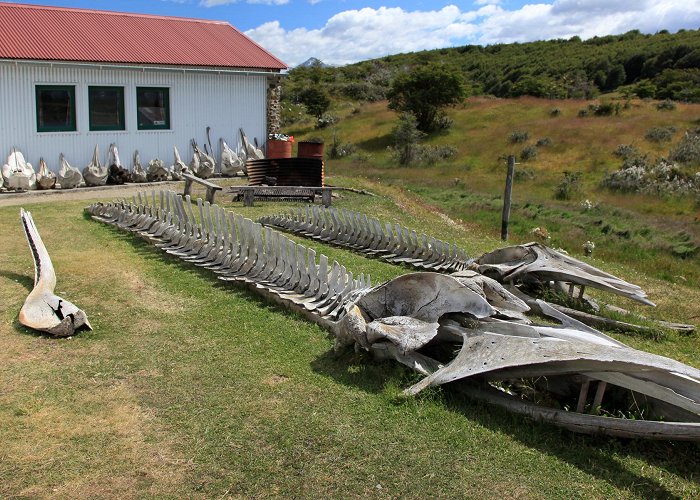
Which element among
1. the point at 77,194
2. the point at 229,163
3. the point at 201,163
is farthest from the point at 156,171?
the point at 77,194

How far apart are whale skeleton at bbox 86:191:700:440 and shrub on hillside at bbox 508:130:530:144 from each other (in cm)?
2948

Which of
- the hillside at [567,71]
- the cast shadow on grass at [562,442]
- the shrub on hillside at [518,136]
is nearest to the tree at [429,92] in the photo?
the shrub on hillside at [518,136]

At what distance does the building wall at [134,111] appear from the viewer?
58.7ft

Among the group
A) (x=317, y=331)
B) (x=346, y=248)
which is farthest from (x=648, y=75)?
(x=317, y=331)

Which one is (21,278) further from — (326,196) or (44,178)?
(44,178)

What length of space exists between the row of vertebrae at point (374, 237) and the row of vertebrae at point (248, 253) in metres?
1.39

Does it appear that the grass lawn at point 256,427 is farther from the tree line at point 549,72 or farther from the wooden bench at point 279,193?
the tree line at point 549,72

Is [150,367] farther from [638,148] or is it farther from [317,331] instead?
[638,148]

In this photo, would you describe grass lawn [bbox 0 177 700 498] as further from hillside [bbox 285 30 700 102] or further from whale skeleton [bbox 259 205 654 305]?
hillside [bbox 285 30 700 102]

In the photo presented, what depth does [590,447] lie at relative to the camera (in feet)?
15.0

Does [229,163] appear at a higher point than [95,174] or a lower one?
higher

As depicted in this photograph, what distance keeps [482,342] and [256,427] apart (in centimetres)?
178

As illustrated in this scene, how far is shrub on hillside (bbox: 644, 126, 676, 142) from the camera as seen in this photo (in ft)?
109

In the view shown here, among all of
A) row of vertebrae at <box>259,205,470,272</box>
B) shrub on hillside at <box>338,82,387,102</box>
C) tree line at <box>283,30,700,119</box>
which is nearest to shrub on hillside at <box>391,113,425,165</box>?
tree line at <box>283,30,700,119</box>
